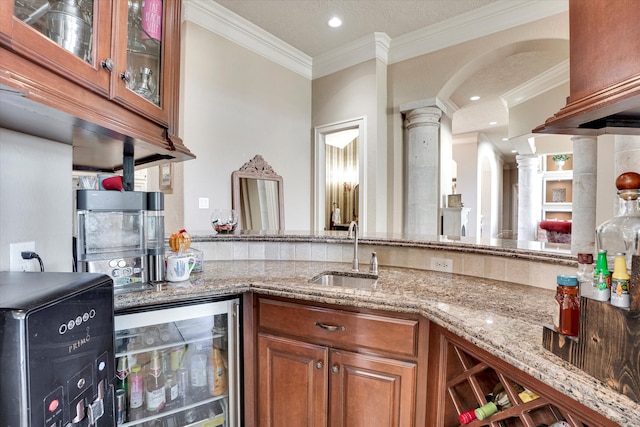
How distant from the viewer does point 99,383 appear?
0.82 meters

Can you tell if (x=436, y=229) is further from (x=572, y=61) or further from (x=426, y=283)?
(x=572, y=61)

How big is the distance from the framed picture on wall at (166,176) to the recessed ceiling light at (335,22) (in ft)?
7.33

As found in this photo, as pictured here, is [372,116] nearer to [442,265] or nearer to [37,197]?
[442,265]

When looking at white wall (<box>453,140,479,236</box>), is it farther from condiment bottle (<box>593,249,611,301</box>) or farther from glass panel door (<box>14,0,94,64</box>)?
glass panel door (<box>14,0,94,64</box>)

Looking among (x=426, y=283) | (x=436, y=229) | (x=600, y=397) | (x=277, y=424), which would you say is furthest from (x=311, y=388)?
(x=436, y=229)

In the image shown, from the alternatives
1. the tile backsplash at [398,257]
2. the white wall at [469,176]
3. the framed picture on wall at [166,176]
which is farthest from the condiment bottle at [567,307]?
the white wall at [469,176]

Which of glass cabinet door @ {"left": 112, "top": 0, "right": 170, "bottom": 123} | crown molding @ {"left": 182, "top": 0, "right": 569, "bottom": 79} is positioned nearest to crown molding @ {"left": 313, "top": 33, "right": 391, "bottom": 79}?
crown molding @ {"left": 182, "top": 0, "right": 569, "bottom": 79}

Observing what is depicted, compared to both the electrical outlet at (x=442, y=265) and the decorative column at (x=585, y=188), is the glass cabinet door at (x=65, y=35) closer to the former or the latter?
the electrical outlet at (x=442, y=265)

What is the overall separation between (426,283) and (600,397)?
2.89ft

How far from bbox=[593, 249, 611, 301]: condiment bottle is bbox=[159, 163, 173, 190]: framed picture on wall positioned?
336 cm

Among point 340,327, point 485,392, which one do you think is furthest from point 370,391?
point 485,392

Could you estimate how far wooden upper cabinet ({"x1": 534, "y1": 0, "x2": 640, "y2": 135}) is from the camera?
649 mm

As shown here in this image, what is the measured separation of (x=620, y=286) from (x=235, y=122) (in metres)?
3.41

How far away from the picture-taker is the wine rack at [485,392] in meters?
0.71
